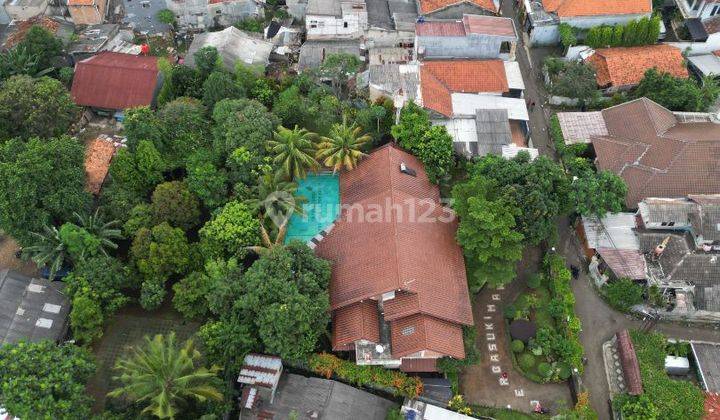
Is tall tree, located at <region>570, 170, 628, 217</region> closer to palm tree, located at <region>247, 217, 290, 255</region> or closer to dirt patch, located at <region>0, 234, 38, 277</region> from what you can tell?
palm tree, located at <region>247, 217, 290, 255</region>

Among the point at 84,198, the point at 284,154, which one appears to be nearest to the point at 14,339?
the point at 84,198

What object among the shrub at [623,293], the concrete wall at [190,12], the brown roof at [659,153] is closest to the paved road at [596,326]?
the shrub at [623,293]

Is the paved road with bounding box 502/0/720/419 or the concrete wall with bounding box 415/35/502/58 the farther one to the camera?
the concrete wall with bounding box 415/35/502/58

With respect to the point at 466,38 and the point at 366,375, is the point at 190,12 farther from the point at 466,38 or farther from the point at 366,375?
the point at 366,375

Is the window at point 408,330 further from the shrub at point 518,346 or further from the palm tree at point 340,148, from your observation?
the palm tree at point 340,148

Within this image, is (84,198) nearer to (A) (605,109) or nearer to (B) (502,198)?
(B) (502,198)

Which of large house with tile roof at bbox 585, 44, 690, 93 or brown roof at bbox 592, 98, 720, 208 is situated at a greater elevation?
large house with tile roof at bbox 585, 44, 690, 93

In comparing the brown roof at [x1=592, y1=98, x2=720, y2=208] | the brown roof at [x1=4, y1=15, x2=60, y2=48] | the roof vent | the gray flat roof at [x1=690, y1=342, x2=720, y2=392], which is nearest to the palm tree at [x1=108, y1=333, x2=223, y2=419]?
the roof vent

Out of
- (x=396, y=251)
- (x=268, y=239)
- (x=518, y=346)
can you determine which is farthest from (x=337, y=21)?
(x=518, y=346)
